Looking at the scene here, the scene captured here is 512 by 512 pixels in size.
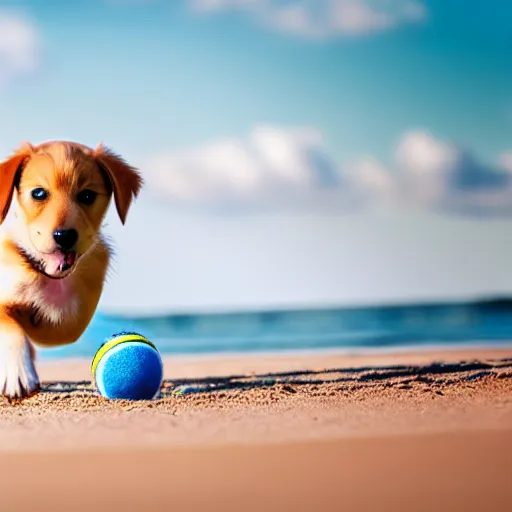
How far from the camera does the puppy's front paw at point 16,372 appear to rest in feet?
13.1

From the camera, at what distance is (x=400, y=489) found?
7.89ft

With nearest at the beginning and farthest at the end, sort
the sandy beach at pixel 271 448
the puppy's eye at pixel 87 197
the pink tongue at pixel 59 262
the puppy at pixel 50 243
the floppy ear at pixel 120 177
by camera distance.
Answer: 1. the sandy beach at pixel 271 448
2. the puppy at pixel 50 243
3. the pink tongue at pixel 59 262
4. the puppy's eye at pixel 87 197
5. the floppy ear at pixel 120 177

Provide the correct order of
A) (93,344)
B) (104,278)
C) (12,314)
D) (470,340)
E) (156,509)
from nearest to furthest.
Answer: (156,509) < (12,314) < (104,278) < (470,340) < (93,344)

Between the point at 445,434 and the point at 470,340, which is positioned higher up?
the point at 445,434

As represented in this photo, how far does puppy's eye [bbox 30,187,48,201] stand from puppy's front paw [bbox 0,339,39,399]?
31.8 inches

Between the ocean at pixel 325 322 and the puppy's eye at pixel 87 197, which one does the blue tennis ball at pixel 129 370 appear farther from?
the ocean at pixel 325 322

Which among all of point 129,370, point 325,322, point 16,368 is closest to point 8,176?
point 16,368

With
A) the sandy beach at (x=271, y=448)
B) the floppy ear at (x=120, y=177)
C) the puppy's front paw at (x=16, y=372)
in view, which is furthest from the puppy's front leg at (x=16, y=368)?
the floppy ear at (x=120, y=177)

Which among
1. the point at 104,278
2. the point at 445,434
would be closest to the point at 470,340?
the point at 104,278

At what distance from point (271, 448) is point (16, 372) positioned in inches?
63.2

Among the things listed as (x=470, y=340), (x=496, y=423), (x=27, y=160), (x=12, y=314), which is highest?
(x=27, y=160)

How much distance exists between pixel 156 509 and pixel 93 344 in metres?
10.2

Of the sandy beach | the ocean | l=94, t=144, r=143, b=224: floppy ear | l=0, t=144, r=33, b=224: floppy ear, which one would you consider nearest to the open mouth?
l=0, t=144, r=33, b=224: floppy ear

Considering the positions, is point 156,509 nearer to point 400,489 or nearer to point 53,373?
point 400,489
